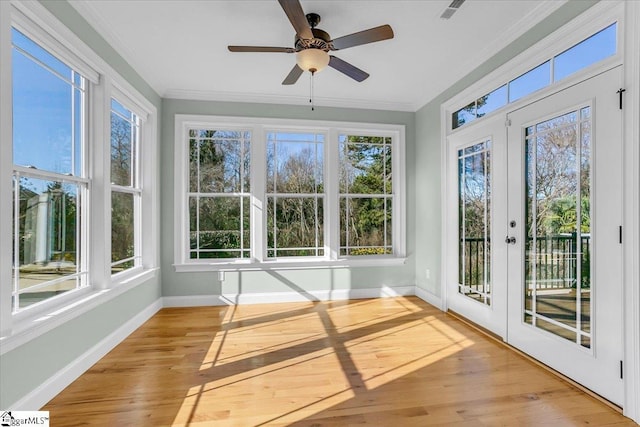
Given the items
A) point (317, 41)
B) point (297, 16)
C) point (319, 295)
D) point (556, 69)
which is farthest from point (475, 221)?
point (297, 16)

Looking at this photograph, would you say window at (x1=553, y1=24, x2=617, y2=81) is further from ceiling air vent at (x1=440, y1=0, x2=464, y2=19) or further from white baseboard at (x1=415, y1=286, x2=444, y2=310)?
white baseboard at (x1=415, y1=286, x2=444, y2=310)

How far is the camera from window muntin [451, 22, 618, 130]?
7.14ft

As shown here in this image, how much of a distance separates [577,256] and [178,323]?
12.3ft


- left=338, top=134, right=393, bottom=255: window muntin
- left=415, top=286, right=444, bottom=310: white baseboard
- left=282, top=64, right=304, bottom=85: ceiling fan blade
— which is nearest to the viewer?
left=282, top=64, right=304, bottom=85: ceiling fan blade

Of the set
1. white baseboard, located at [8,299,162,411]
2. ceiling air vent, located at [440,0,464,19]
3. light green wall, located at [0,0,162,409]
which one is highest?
ceiling air vent, located at [440,0,464,19]

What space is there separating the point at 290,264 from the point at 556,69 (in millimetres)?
3460

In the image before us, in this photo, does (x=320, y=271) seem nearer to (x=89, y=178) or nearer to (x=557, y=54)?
(x=89, y=178)

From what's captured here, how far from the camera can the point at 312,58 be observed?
2.49 metres

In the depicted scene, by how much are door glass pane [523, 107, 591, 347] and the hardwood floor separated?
0.46 m

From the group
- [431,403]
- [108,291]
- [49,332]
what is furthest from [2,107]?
[431,403]

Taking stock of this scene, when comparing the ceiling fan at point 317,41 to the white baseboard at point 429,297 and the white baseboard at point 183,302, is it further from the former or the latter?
the white baseboard at point 429,297

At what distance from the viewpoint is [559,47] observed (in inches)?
97.7

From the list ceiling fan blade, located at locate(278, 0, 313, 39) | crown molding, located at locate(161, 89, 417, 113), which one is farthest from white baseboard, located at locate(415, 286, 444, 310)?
ceiling fan blade, located at locate(278, 0, 313, 39)

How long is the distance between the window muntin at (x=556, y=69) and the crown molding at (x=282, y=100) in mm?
1364
